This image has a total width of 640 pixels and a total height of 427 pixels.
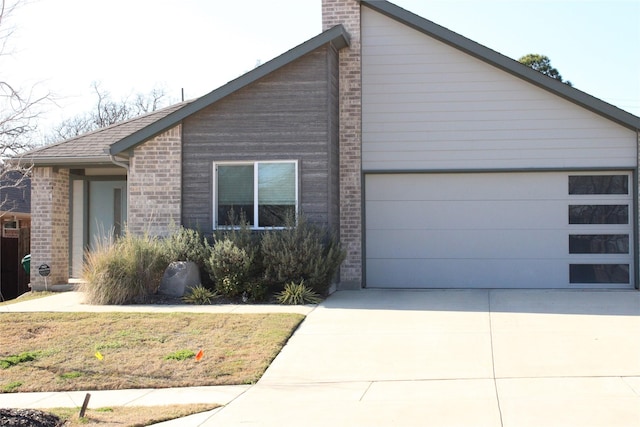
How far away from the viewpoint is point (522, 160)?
14.8 metres

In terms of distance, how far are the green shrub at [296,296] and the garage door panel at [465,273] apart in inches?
94.0

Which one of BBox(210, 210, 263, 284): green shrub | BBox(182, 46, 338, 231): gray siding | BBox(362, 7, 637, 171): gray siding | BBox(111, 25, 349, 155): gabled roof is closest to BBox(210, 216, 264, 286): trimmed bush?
BBox(210, 210, 263, 284): green shrub

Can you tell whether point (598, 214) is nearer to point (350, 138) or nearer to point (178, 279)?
point (350, 138)

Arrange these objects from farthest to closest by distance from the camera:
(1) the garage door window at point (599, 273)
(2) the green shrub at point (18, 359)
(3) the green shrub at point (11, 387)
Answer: (1) the garage door window at point (599, 273) < (2) the green shrub at point (18, 359) < (3) the green shrub at point (11, 387)

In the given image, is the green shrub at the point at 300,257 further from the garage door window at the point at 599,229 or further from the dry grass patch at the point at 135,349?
the garage door window at the point at 599,229

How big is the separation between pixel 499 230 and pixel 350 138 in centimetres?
348

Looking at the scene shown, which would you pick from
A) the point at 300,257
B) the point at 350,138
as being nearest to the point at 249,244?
the point at 300,257

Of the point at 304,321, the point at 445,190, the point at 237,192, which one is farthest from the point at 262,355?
the point at 445,190

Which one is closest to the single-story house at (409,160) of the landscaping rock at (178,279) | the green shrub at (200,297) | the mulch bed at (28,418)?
the landscaping rock at (178,279)

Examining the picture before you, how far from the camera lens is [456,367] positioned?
8836 millimetres

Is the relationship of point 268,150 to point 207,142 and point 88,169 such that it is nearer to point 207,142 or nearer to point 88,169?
point 207,142

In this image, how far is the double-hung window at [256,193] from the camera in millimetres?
14273

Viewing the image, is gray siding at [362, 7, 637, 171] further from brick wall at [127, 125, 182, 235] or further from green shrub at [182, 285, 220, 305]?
green shrub at [182, 285, 220, 305]

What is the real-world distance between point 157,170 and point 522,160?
7.16 metres
